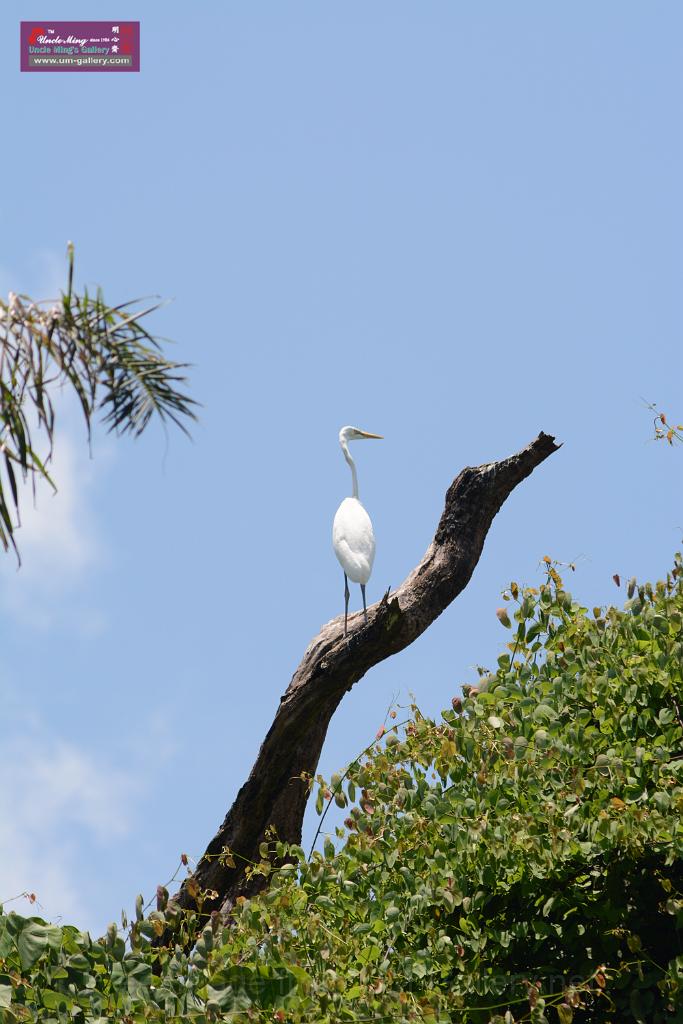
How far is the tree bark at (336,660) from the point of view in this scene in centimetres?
867

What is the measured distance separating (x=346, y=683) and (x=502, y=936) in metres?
3.08

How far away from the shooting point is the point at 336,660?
8.62 meters

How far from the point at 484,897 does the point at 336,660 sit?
2.98 meters

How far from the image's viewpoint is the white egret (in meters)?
9.13

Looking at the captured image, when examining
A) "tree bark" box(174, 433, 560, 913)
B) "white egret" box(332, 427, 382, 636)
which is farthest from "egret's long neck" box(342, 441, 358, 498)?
"tree bark" box(174, 433, 560, 913)

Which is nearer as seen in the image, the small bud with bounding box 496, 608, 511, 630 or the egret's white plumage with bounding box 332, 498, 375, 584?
the small bud with bounding box 496, 608, 511, 630

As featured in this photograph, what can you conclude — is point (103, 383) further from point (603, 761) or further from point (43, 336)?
point (603, 761)

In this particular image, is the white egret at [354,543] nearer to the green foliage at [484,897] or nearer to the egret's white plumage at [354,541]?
the egret's white plumage at [354,541]

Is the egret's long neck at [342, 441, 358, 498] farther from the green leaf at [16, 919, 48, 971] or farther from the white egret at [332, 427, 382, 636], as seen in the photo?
the green leaf at [16, 919, 48, 971]

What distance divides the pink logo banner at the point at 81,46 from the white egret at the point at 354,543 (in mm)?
3551

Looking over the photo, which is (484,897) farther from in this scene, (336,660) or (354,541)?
(354,541)

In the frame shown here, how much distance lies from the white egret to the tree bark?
0.27m

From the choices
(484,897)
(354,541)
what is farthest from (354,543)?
(484,897)

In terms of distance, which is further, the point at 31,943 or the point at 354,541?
the point at 354,541
